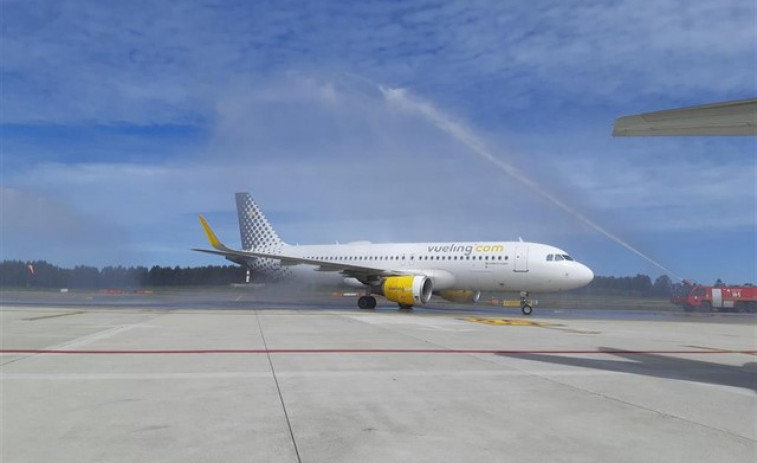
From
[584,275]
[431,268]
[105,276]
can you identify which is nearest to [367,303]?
[431,268]

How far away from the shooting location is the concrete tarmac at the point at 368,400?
4.90 metres

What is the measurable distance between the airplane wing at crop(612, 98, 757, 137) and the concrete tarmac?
3.40 metres

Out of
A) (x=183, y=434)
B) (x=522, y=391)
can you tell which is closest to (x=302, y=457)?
(x=183, y=434)

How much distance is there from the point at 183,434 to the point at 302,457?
133 cm

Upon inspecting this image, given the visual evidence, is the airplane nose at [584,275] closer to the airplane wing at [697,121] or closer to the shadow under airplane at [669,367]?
the shadow under airplane at [669,367]

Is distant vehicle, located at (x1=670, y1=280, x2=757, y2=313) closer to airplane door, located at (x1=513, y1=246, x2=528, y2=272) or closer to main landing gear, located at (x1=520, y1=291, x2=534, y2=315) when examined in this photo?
main landing gear, located at (x1=520, y1=291, x2=534, y2=315)

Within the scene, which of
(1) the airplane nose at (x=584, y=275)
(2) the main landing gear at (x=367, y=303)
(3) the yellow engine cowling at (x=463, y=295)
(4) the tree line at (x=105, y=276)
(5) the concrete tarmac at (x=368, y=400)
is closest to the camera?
(5) the concrete tarmac at (x=368, y=400)

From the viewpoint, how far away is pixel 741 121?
706 centimetres

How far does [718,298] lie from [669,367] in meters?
29.5

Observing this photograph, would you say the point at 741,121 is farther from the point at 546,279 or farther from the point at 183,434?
the point at 546,279

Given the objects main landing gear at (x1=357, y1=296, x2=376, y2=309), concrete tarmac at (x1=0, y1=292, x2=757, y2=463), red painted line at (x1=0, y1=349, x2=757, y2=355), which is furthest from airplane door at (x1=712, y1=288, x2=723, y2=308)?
red painted line at (x1=0, y1=349, x2=757, y2=355)

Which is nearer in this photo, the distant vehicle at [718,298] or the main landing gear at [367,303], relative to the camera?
the main landing gear at [367,303]

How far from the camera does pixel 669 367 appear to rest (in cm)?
993

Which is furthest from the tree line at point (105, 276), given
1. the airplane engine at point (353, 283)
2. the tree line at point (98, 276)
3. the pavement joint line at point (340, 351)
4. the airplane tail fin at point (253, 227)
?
the pavement joint line at point (340, 351)
